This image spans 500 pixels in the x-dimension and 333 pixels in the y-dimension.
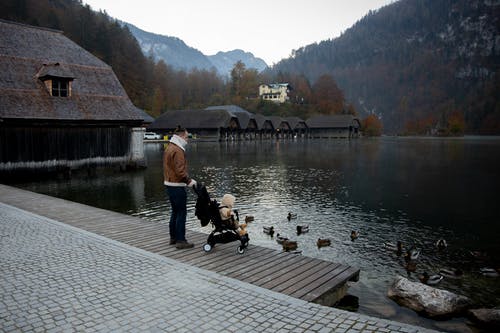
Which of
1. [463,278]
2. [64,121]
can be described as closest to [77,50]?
[64,121]

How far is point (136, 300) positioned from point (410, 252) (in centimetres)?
817

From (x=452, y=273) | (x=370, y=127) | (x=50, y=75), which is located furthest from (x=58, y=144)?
(x=370, y=127)

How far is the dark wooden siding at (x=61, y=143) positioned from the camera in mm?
22922

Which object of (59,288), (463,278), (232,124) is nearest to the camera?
(59,288)

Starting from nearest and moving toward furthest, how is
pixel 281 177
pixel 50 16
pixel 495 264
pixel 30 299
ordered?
pixel 30 299
pixel 495 264
pixel 281 177
pixel 50 16

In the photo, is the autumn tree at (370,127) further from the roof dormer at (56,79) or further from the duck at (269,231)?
the duck at (269,231)

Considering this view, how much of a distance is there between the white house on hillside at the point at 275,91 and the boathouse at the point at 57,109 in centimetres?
11881

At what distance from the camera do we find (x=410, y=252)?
10.8m

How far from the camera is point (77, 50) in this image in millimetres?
29203

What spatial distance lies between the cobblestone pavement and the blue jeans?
36.7 inches

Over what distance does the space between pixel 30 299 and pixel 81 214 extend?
6.85 m

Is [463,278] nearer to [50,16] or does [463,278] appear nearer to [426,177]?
[426,177]

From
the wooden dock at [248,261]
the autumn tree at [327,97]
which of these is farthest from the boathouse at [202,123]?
the wooden dock at [248,261]

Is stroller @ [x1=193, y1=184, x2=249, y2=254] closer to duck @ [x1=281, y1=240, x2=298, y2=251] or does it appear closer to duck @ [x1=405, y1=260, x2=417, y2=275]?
duck @ [x1=281, y1=240, x2=298, y2=251]
